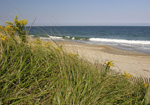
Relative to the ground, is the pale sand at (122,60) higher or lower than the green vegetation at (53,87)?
lower

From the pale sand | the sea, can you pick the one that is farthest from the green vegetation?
the pale sand

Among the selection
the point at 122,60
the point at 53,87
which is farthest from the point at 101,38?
the point at 53,87

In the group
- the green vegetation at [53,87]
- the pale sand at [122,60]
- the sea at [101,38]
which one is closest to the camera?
the green vegetation at [53,87]

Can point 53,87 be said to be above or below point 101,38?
above

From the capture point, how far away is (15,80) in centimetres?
165

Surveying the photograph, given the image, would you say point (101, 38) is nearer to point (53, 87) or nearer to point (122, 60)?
point (122, 60)

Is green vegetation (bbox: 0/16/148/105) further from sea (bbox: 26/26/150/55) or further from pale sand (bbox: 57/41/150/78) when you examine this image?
pale sand (bbox: 57/41/150/78)

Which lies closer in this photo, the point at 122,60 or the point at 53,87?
the point at 53,87

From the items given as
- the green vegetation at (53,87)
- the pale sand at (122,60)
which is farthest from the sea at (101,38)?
the green vegetation at (53,87)

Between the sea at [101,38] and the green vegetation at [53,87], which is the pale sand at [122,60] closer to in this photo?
the sea at [101,38]

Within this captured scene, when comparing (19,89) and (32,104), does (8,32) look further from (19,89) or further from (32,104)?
(32,104)

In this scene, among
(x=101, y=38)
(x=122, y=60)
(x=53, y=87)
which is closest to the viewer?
(x=53, y=87)

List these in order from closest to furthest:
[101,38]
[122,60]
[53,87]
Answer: [53,87] < [122,60] < [101,38]

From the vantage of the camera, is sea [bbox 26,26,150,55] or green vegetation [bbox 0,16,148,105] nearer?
green vegetation [bbox 0,16,148,105]
